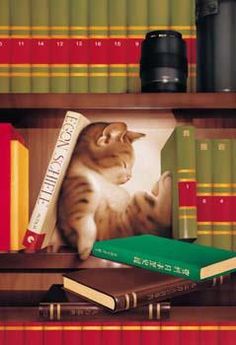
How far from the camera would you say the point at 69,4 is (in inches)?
51.1

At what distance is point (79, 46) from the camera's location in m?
1.28

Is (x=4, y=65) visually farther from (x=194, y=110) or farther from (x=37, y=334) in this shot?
(x=37, y=334)

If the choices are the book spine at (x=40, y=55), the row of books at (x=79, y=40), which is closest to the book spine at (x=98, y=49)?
the row of books at (x=79, y=40)

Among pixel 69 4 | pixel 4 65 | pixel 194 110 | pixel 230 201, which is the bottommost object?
pixel 230 201

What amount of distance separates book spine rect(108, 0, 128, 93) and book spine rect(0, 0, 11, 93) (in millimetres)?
240

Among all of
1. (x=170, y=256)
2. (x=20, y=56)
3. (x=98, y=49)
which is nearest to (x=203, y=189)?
(x=170, y=256)

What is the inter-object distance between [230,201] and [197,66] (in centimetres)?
32

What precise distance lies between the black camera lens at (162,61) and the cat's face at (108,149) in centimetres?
15

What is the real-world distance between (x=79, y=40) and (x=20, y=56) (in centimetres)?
14

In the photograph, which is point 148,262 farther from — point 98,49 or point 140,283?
point 98,49

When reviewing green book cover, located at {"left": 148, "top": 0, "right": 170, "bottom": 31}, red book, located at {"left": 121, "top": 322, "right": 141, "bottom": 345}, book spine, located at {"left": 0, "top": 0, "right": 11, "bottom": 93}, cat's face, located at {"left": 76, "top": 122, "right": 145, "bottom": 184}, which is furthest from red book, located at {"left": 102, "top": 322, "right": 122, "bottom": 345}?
green book cover, located at {"left": 148, "top": 0, "right": 170, "bottom": 31}

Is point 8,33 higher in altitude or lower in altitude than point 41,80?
higher

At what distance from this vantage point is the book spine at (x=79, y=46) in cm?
128

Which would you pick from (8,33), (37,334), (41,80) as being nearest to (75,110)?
(41,80)
